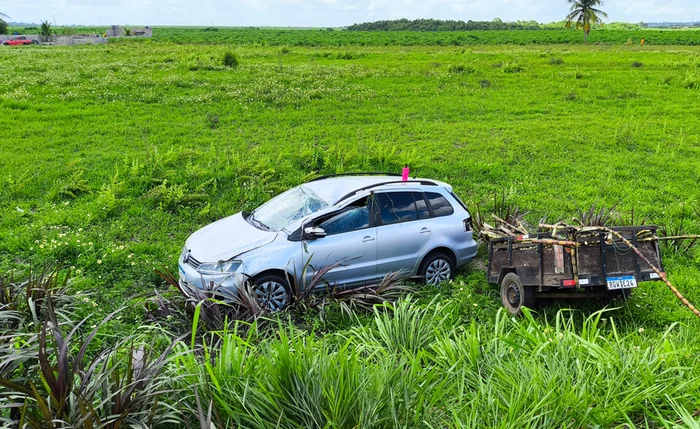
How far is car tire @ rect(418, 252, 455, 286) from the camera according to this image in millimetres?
Answer: 7957

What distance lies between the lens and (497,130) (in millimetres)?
17688

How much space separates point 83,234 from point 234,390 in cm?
688

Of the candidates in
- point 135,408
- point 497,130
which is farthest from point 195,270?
point 497,130

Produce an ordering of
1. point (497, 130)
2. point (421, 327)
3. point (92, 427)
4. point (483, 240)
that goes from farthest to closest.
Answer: point (497, 130) → point (483, 240) → point (421, 327) → point (92, 427)

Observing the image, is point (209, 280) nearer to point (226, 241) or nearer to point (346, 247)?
point (226, 241)

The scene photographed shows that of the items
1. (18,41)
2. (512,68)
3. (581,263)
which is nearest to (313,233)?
(581,263)

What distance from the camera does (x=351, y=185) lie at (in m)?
8.11

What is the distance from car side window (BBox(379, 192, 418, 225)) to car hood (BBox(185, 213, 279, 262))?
61.9 inches

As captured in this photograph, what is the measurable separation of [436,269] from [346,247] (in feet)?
4.96

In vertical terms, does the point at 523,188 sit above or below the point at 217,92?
below

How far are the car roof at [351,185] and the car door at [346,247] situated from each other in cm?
27

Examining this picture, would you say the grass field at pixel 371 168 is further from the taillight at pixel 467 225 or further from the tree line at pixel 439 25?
the tree line at pixel 439 25

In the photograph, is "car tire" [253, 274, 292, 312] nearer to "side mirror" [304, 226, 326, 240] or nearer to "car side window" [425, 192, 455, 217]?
"side mirror" [304, 226, 326, 240]

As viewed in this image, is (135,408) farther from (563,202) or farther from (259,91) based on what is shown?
(259,91)
